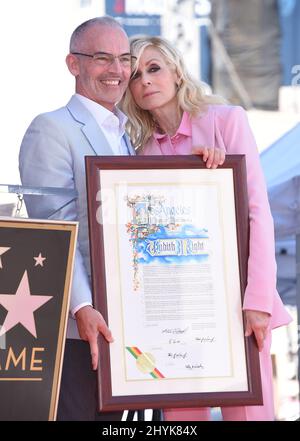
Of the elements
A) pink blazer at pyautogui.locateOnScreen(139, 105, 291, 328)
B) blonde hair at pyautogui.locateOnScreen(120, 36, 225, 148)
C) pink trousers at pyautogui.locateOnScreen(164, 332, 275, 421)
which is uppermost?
blonde hair at pyautogui.locateOnScreen(120, 36, 225, 148)

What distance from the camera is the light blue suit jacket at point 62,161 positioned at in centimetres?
356

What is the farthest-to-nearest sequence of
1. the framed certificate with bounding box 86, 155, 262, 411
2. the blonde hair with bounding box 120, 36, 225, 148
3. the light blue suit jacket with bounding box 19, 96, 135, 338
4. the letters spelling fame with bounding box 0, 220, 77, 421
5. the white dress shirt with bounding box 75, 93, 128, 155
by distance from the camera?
the blonde hair with bounding box 120, 36, 225, 148 < the white dress shirt with bounding box 75, 93, 128, 155 < the light blue suit jacket with bounding box 19, 96, 135, 338 < the framed certificate with bounding box 86, 155, 262, 411 < the letters spelling fame with bounding box 0, 220, 77, 421

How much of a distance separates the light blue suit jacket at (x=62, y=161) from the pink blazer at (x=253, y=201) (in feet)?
1.12

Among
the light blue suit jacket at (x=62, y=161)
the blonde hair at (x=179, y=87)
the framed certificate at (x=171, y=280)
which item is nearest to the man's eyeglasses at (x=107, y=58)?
the blonde hair at (x=179, y=87)

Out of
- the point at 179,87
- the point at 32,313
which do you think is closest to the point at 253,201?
the point at 179,87

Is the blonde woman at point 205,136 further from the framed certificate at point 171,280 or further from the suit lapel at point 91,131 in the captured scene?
the suit lapel at point 91,131

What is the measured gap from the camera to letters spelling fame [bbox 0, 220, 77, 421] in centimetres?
322

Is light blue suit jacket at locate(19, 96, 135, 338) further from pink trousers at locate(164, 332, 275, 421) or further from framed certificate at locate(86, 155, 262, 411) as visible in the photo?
pink trousers at locate(164, 332, 275, 421)

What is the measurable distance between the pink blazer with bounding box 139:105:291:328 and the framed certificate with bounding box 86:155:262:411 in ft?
0.13

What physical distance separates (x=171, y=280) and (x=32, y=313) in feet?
1.55

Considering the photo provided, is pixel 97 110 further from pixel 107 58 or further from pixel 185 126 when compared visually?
pixel 185 126

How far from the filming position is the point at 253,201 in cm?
357

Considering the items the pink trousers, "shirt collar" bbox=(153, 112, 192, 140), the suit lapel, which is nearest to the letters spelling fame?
the suit lapel
